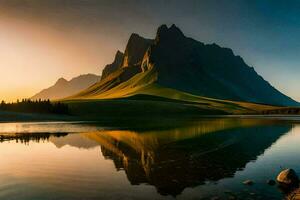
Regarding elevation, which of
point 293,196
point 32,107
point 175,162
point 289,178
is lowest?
point 175,162

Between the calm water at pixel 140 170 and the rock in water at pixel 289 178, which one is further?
the rock in water at pixel 289 178

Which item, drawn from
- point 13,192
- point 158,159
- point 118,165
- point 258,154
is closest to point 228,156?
point 258,154

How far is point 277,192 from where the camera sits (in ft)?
88.7

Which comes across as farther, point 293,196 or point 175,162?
point 175,162

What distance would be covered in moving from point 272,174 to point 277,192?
8.10m

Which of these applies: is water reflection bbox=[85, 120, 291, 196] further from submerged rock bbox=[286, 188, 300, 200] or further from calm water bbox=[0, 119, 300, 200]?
submerged rock bbox=[286, 188, 300, 200]

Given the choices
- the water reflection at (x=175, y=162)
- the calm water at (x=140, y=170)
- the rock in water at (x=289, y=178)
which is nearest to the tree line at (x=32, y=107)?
the calm water at (x=140, y=170)

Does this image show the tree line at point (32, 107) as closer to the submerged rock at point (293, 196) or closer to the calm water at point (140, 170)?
the calm water at point (140, 170)

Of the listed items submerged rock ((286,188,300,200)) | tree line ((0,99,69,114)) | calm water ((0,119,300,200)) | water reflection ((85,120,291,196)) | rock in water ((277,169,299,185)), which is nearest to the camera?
submerged rock ((286,188,300,200))

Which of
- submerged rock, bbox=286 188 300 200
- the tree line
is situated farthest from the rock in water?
the tree line

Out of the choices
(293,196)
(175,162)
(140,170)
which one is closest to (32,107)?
(175,162)

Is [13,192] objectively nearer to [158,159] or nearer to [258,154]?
[158,159]

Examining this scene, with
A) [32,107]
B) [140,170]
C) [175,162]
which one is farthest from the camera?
[32,107]

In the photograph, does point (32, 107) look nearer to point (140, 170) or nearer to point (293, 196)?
point (140, 170)
